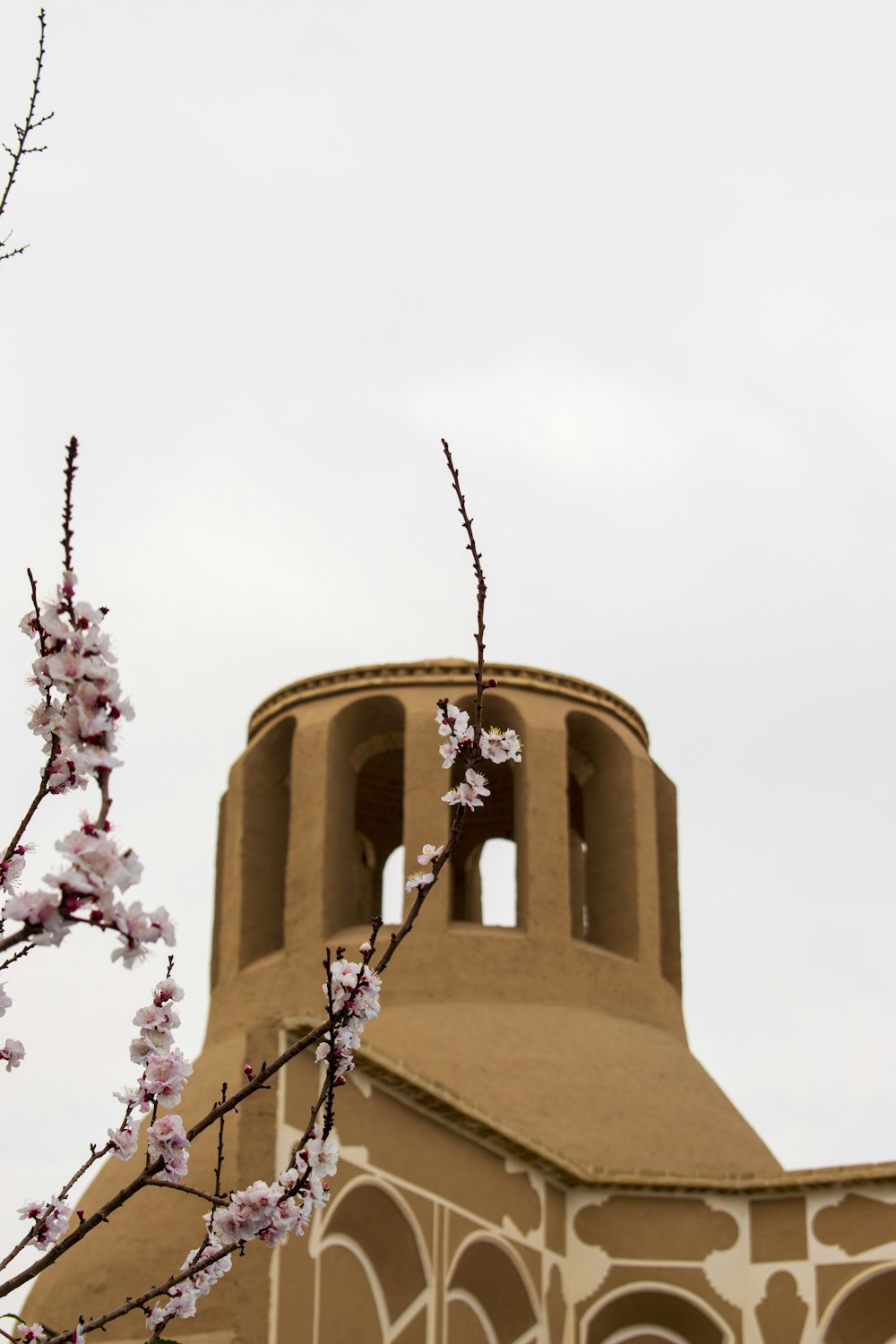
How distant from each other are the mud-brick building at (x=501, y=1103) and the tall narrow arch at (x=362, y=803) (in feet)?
0.09

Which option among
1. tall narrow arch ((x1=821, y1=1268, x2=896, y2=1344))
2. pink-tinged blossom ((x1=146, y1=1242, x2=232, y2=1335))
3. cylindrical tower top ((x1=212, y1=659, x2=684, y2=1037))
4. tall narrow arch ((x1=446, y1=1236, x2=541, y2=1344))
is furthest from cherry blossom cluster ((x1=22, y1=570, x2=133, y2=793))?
cylindrical tower top ((x1=212, y1=659, x2=684, y2=1037))

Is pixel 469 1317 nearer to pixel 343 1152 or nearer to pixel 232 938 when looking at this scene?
pixel 343 1152

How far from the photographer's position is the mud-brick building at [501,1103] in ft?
31.9

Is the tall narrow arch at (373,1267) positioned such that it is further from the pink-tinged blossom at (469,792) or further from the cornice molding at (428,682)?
the pink-tinged blossom at (469,792)

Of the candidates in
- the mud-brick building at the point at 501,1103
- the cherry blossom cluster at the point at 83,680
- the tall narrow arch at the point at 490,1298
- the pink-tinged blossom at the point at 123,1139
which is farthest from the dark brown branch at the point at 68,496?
the tall narrow arch at the point at 490,1298

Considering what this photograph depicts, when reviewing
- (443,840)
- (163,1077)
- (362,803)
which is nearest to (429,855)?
(163,1077)

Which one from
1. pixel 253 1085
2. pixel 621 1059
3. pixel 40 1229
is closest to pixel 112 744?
pixel 253 1085

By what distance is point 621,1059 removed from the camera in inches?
502

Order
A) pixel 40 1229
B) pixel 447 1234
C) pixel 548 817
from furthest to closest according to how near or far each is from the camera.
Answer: pixel 548 817 → pixel 447 1234 → pixel 40 1229

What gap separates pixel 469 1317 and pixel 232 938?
13.7ft

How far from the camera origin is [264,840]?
1442 centimetres

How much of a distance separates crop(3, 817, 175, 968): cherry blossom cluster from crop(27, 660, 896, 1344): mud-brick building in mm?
6326

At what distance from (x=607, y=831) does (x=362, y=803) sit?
2821mm

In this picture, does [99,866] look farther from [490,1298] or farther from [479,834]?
[479,834]
